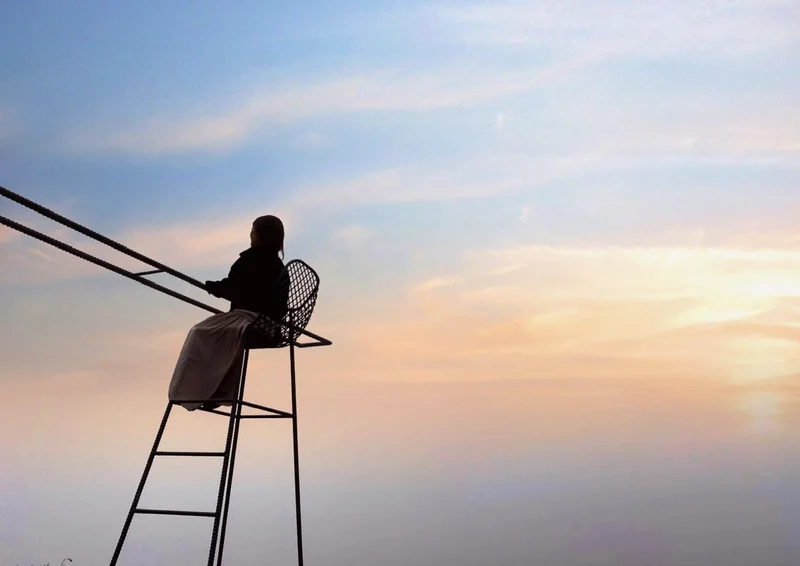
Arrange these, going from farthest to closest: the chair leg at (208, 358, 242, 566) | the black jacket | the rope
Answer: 1. the black jacket
2. the chair leg at (208, 358, 242, 566)
3. the rope

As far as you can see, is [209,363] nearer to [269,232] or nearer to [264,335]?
[264,335]

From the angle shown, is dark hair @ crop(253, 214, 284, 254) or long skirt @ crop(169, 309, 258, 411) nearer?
long skirt @ crop(169, 309, 258, 411)

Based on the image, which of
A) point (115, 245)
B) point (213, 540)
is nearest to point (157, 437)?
point (213, 540)

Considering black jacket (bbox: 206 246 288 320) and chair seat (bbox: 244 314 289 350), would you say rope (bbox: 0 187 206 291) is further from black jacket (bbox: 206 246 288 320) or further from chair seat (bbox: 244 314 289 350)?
chair seat (bbox: 244 314 289 350)

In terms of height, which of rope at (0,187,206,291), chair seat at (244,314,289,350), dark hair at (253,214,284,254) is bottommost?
chair seat at (244,314,289,350)

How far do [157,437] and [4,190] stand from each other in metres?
1.82

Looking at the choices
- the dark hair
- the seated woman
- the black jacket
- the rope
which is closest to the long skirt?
the seated woman

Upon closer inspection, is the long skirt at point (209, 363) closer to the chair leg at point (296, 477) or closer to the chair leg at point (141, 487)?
the chair leg at point (141, 487)

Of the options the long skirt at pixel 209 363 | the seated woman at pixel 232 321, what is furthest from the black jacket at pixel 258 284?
the long skirt at pixel 209 363

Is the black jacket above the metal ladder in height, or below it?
above

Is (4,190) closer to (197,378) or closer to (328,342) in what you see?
(197,378)

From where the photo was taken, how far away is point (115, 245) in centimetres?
428

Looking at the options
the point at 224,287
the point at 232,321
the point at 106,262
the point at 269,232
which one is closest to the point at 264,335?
the point at 232,321

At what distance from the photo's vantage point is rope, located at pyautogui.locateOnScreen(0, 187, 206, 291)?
3529mm
